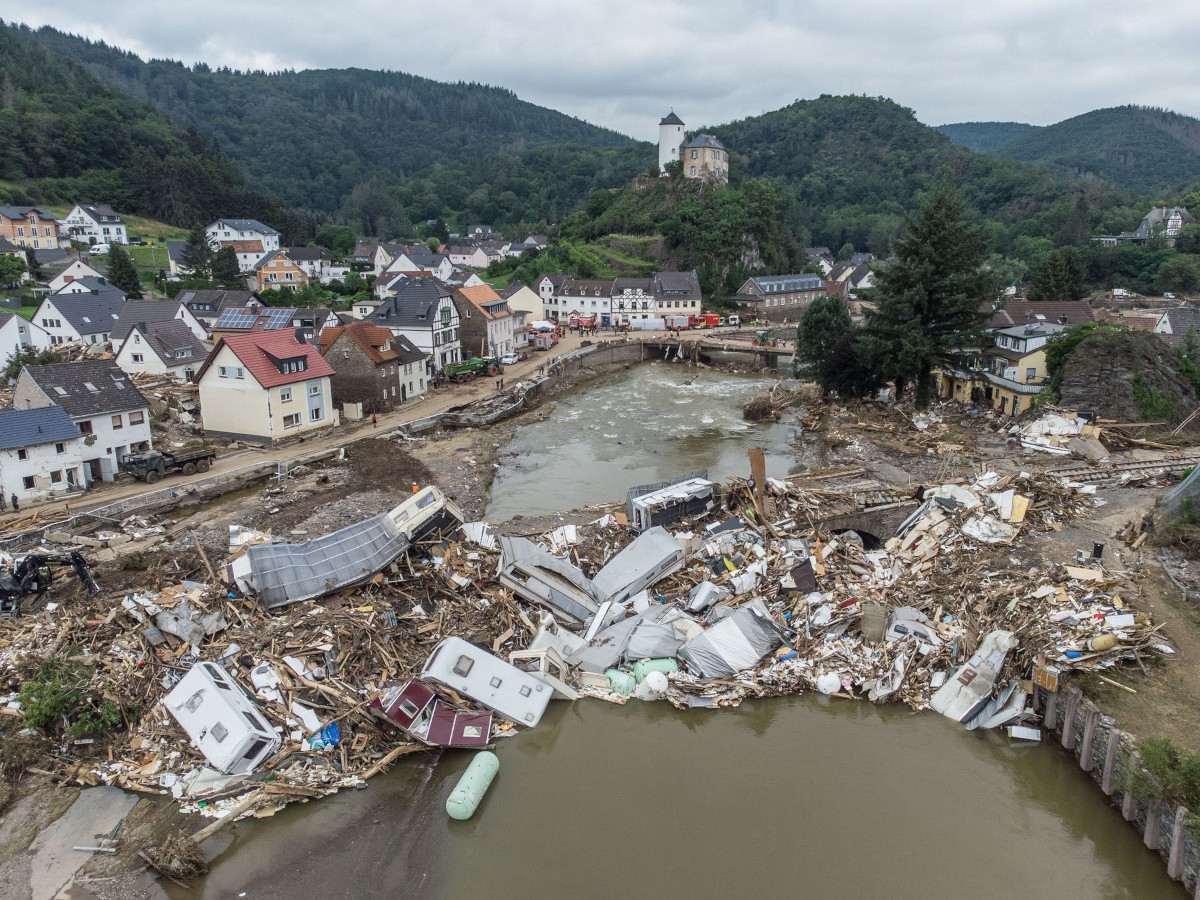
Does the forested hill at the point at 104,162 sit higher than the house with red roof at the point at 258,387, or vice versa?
the forested hill at the point at 104,162

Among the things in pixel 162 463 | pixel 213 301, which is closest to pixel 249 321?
pixel 213 301

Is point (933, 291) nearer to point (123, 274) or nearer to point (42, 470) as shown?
point (42, 470)

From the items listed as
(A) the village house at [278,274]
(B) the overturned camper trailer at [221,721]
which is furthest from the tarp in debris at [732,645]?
(A) the village house at [278,274]

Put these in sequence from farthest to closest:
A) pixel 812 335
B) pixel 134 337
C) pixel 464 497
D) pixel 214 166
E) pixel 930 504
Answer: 1. pixel 214 166
2. pixel 812 335
3. pixel 134 337
4. pixel 464 497
5. pixel 930 504

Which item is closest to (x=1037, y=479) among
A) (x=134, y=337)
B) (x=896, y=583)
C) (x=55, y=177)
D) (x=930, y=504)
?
(x=930, y=504)

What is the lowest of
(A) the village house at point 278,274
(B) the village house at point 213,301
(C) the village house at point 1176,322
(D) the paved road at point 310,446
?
(D) the paved road at point 310,446

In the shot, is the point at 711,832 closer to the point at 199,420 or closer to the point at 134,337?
the point at 199,420

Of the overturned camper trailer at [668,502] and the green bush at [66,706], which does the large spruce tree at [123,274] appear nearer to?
the overturned camper trailer at [668,502]

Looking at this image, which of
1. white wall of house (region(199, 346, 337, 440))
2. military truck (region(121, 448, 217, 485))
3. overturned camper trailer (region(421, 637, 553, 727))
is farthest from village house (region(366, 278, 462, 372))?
overturned camper trailer (region(421, 637, 553, 727))
